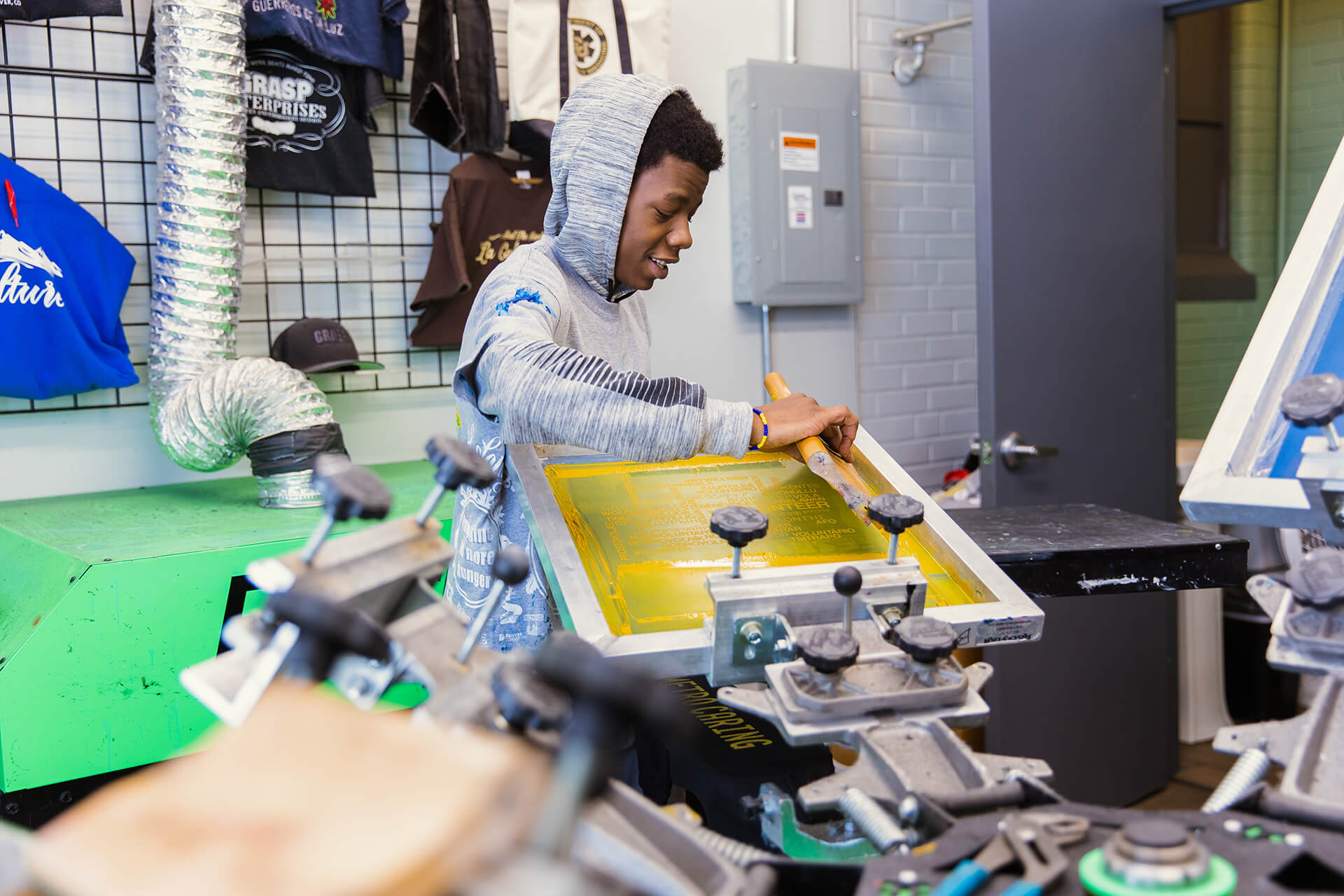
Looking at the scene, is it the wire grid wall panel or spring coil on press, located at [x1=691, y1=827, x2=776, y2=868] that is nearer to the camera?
spring coil on press, located at [x1=691, y1=827, x2=776, y2=868]

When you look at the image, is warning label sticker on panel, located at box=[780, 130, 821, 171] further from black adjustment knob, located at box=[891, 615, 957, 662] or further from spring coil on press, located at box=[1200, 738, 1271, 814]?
spring coil on press, located at box=[1200, 738, 1271, 814]

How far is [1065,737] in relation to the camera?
2705 mm

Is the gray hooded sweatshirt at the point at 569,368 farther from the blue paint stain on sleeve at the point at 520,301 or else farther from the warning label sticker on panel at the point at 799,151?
the warning label sticker on panel at the point at 799,151

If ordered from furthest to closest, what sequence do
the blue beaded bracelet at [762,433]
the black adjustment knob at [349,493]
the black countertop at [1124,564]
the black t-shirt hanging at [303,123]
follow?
1. the black t-shirt hanging at [303,123]
2. the black countertop at [1124,564]
3. the blue beaded bracelet at [762,433]
4. the black adjustment knob at [349,493]

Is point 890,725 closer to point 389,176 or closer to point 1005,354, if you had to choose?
point 1005,354

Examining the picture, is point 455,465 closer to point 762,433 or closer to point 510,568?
point 510,568

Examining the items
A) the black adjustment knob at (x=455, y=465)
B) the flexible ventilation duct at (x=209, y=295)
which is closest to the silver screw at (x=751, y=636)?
the black adjustment knob at (x=455, y=465)

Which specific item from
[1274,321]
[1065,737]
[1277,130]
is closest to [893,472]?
[1274,321]

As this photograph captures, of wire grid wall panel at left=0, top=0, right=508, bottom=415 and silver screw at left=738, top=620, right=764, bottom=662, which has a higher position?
wire grid wall panel at left=0, top=0, right=508, bottom=415

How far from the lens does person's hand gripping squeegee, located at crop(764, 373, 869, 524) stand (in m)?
1.25

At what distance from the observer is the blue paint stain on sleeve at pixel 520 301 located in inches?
50.2

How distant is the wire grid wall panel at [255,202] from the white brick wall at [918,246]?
1.38m

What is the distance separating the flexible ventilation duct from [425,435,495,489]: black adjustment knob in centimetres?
141

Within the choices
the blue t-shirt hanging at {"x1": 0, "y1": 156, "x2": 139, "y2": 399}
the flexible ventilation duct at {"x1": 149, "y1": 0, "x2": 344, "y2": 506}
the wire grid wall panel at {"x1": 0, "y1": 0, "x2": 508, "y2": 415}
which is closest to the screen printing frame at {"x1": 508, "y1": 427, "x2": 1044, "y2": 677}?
the flexible ventilation duct at {"x1": 149, "y1": 0, "x2": 344, "y2": 506}
